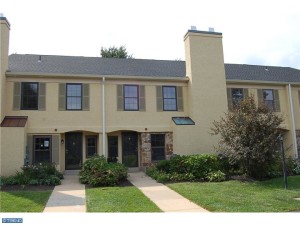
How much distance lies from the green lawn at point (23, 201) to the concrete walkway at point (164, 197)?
3.35 m

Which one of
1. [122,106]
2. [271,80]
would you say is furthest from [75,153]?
[271,80]

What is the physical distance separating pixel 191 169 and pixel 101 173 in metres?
4.05

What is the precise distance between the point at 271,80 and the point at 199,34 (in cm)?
573

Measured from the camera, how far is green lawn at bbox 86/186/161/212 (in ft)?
25.6

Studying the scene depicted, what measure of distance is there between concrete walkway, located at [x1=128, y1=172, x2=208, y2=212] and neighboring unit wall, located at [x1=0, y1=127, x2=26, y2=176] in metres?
5.30

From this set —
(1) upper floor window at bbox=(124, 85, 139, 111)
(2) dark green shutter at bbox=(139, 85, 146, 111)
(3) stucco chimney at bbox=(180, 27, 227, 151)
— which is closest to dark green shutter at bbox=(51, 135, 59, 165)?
(1) upper floor window at bbox=(124, 85, 139, 111)

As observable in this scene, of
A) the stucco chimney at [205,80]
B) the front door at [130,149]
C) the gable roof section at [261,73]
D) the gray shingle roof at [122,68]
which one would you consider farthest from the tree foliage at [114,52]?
the front door at [130,149]

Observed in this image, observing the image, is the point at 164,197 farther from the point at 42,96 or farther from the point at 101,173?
the point at 42,96

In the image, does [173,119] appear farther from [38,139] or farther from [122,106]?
[38,139]

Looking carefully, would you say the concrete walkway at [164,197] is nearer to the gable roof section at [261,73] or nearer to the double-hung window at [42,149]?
the double-hung window at [42,149]

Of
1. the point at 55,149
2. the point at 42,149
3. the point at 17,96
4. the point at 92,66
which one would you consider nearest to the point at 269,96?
the point at 92,66

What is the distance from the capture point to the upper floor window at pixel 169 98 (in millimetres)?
17094

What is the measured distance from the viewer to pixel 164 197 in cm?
955

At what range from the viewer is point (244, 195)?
9.60 m
